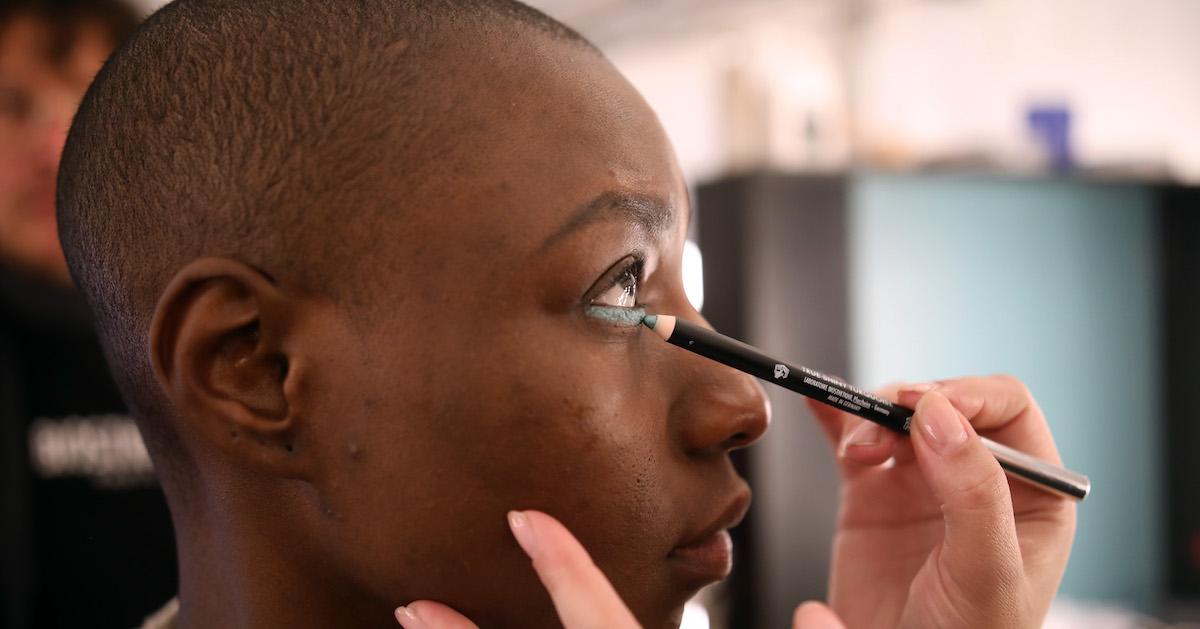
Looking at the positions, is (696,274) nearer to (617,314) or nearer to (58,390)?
(58,390)

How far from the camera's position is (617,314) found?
0.57m

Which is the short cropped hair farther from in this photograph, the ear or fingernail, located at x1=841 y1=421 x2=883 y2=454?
fingernail, located at x1=841 y1=421 x2=883 y2=454

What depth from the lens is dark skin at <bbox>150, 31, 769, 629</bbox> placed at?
21.8 inches

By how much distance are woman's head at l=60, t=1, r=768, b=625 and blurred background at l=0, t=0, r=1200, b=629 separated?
1.00 meters

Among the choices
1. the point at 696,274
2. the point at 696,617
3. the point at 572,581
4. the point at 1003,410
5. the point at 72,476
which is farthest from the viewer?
the point at 696,274

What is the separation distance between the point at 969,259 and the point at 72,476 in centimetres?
176

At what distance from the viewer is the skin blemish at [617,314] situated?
57cm

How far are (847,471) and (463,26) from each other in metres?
0.59

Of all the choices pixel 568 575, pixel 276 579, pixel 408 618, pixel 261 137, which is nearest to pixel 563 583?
pixel 568 575

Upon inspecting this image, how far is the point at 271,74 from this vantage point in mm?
574

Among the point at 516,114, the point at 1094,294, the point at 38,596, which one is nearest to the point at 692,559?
the point at 516,114

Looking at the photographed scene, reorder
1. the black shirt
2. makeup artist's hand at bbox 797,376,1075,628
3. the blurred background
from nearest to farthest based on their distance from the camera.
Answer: makeup artist's hand at bbox 797,376,1075,628, the black shirt, the blurred background

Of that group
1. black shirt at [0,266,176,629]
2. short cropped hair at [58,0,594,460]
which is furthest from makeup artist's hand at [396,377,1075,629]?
black shirt at [0,266,176,629]

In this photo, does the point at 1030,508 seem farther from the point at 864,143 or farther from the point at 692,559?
the point at 864,143
